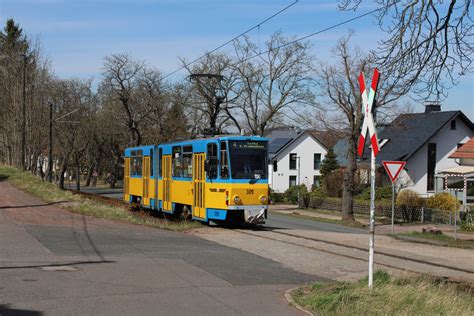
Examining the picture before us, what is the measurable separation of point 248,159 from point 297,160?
5507 cm

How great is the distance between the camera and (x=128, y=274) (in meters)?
9.54

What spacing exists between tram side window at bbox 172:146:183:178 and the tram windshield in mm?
2989

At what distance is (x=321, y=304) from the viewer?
7.71 meters

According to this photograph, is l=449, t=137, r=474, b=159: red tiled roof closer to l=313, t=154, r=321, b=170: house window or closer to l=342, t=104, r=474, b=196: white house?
l=342, t=104, r=474, b=196: white house

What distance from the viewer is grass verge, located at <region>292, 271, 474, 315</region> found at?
7.34m

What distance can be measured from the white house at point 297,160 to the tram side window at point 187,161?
171 feet

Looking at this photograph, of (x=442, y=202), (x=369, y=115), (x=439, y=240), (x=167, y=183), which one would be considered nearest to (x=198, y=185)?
(x=167, y=183)

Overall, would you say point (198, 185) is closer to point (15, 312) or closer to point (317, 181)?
point (15, 312)

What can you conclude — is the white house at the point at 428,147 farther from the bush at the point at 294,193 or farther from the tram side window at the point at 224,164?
the tram side window at the point at 224,164

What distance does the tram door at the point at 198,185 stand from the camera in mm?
19594

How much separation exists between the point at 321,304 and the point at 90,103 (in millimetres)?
70202

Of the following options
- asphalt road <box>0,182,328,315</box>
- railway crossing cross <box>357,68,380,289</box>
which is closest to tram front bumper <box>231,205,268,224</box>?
asphalt road <box>0,182,328,315</box>

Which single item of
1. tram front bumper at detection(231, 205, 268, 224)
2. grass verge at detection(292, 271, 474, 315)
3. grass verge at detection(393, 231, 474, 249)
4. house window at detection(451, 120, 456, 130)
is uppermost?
house window at detection(451, 120, 456, 130)

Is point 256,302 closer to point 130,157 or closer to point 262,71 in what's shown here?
point 130,157
